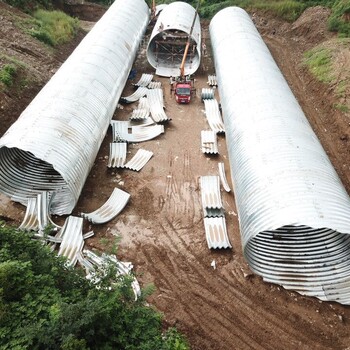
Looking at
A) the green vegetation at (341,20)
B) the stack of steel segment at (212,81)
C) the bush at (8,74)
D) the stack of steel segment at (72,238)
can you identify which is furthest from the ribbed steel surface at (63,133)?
the green vegetation at (341,20)

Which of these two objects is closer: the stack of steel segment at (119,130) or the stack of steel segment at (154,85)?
the stack of steel segment at (119,130)

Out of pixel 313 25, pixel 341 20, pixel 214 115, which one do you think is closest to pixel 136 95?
pixel 214 115

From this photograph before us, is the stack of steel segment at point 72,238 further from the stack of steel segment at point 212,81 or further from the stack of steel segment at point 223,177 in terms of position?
the stack of steel segment at point 212,81

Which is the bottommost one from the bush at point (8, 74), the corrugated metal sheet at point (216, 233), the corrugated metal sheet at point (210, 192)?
the corrugated metal sheet at point (216, 233)

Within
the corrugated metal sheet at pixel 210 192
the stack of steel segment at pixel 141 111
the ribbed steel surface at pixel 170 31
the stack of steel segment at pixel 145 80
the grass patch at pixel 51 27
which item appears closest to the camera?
the corrugated metal sheet at pixel 210 192

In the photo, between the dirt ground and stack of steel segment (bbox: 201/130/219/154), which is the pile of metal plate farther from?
stack of steel segment (bbox: 201/130/219/154)

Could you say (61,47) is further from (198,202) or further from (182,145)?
(198,202)

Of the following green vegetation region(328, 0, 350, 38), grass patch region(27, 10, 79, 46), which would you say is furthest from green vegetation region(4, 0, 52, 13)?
green vegetation region(328, 0, 350, 38)

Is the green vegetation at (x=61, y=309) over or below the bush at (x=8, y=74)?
below
